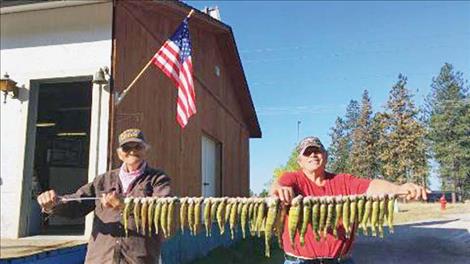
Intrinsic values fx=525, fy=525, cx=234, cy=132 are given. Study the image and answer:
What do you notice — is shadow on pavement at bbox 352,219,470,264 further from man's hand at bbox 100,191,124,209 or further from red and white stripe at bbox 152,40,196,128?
man's hand at bbox 100,191,124,209

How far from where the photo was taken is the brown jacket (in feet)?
13.0

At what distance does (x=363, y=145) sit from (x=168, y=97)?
69.6 ft

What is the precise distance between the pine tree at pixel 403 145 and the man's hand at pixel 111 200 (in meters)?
30.0

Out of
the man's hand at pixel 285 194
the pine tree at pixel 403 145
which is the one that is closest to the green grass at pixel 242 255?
the man's hand at pixel 285 194

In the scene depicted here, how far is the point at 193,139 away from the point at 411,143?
85.4 ft

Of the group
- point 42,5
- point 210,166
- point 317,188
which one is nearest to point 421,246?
point 210,166

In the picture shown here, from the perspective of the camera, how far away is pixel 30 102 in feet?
31.4

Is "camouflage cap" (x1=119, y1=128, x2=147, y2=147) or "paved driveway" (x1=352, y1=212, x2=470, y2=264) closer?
"camouflage cap" (x1=119, y1=128, x2=147, y2=147)

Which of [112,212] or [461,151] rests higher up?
[461,151]

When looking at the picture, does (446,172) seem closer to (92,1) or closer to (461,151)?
(461,151)

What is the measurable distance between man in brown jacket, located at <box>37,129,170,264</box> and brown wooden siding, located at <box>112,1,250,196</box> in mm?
4756

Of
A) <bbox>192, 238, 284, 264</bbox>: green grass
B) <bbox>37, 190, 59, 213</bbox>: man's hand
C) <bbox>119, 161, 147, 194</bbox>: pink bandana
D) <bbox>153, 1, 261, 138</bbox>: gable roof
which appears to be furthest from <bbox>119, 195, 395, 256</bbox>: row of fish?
<bbox>192, 238, 284, 264</bbox>: green grass

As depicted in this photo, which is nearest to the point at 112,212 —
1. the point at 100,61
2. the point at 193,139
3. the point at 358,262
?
the point at 100,61

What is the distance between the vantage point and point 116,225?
4008 millimetres
